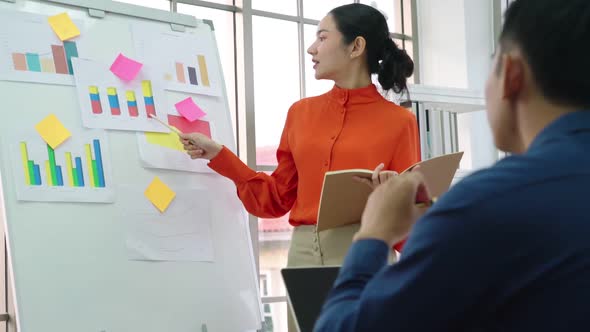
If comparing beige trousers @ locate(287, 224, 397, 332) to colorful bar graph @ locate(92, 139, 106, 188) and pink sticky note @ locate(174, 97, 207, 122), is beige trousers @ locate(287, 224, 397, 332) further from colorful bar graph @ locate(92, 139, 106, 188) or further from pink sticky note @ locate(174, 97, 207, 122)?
colorful bar graph @ locate(92, 139, 106, 188)

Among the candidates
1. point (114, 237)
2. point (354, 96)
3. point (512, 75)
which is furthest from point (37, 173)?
point (512, 75)

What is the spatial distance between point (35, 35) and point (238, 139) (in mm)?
1287

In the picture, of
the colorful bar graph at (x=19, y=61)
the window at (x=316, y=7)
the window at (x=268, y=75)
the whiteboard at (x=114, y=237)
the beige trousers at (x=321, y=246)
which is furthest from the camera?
the window at (x=316, y=7)

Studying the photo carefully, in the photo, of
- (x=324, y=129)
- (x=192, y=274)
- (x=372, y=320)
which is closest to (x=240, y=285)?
(x=192, y=274)

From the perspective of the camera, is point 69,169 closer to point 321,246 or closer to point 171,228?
point 171,228

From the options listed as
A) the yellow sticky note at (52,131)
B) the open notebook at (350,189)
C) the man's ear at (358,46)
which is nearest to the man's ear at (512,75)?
the open notebook at (350,189)

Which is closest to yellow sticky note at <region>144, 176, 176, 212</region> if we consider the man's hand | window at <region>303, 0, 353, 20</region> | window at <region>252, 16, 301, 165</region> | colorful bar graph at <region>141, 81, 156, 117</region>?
colorful bar graph at <region>141, 81, 156, 117</region>

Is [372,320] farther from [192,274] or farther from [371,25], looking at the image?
[371,25]

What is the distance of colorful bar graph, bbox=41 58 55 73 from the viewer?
78.8 inches

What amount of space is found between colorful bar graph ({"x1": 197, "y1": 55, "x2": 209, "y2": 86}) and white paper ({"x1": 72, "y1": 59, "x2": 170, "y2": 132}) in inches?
7.1

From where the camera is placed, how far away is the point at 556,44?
0.71m

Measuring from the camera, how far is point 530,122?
78cm

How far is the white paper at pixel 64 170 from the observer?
1.88 meters

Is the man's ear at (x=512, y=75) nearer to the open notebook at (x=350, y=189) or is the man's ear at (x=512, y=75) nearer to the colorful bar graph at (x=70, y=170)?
the open notebook at (x=350, y=189)
